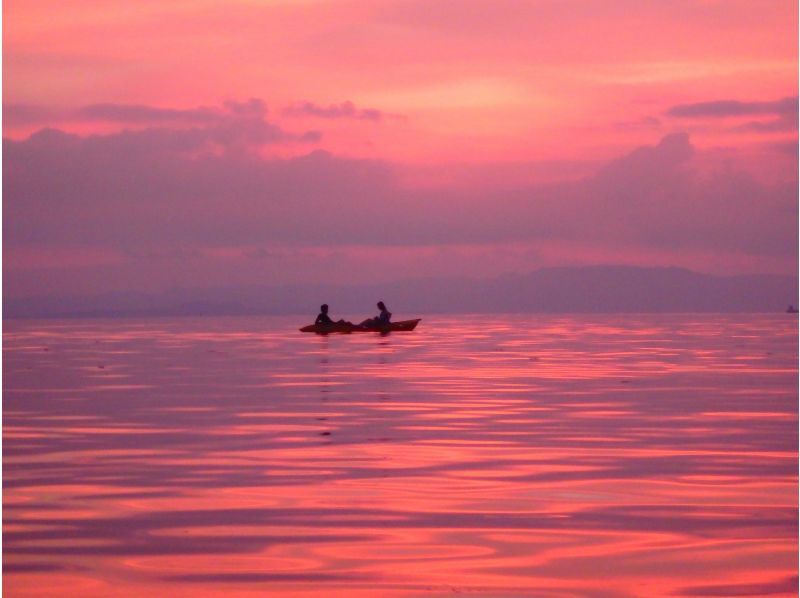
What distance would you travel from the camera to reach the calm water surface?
31.2 feet

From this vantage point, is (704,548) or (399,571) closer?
(399,571)

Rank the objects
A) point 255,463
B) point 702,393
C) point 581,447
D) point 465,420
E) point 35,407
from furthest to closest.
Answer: point 702,393
point 35,407
point 465,420
point 581,447
point 255,463

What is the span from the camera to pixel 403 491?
506 inches

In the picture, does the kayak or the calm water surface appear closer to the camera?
the calm water surface

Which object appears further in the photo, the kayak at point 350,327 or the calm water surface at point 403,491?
the kayak at point 350,327

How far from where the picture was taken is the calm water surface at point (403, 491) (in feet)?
31.2

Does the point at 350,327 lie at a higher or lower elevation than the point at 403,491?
higher

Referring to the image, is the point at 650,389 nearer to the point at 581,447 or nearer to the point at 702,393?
the point at 702,393

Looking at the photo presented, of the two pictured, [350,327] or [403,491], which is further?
[350,327]

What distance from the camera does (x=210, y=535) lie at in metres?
10.8

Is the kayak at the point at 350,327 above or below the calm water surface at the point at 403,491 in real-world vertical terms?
above

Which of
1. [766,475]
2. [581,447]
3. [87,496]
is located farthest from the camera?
[581,447]

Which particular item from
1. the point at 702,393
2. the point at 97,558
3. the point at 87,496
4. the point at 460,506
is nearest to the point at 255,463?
the point at 87,496

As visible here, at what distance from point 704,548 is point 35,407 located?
50.5ft
